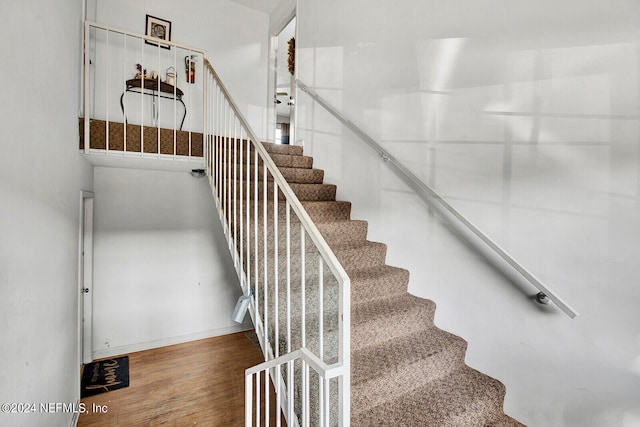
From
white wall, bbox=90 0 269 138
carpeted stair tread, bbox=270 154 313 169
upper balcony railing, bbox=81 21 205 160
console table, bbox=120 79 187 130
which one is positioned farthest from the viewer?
white wall, bbox=90 0 269 138

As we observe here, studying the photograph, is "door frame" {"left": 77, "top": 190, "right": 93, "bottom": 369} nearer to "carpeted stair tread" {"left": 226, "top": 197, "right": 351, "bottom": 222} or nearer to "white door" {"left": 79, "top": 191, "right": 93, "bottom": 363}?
"white door" {"left": 79, "top": 191, "right": 93, "bottom": 363}

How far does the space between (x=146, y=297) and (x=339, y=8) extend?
152 inches

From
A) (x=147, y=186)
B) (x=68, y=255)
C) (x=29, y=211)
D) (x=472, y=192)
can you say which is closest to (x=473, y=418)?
(x=472, y=192)

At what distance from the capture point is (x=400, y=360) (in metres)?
1.76

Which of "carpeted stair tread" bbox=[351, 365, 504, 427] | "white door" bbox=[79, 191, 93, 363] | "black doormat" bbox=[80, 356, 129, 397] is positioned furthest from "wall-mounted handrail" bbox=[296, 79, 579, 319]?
"black doormat" bbox=[80, 356, 129, 397]

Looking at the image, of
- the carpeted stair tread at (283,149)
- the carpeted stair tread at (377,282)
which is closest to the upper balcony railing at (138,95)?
the carpeted stair tread at (283,149)

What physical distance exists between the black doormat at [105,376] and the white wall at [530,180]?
9.55ft

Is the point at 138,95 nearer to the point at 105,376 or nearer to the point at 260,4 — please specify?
the point at 260,4

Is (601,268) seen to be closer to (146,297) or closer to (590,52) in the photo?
(590,52)

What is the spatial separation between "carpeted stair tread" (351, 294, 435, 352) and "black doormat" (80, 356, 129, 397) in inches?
99.6

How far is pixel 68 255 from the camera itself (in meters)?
Answer: 2.25

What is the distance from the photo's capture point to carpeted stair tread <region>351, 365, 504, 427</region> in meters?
→ 1.54

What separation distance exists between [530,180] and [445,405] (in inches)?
50.1

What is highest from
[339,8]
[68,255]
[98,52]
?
[339,8]
